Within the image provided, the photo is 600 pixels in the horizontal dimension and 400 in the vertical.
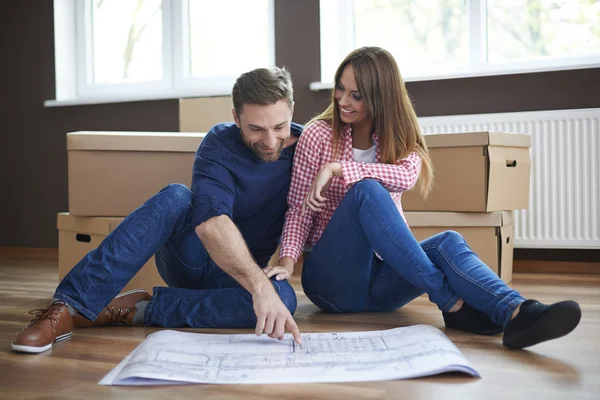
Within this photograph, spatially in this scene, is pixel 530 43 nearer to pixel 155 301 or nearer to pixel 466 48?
pixel 466 48

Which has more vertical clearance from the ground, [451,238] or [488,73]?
[488,73]

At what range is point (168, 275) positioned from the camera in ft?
5.54

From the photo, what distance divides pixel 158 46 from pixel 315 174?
238cm

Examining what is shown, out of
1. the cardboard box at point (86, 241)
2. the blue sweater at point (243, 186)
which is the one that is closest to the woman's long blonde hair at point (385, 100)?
the blue sweater at point (243, 186)

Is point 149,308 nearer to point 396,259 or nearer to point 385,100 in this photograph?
point 396,259

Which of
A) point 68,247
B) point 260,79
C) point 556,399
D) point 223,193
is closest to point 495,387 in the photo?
point 556,399

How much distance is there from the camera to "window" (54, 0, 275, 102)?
3.55m

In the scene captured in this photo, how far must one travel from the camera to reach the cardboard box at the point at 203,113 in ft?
9.68

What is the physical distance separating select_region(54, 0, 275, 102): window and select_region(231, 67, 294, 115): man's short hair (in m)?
1.92

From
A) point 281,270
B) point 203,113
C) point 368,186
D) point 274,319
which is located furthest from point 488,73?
point 274,319

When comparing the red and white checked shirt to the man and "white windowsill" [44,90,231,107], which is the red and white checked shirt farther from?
"white windowsill" [44,90,231,107]

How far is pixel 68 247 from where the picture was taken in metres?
2.32

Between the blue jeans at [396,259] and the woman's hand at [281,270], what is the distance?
0.24ft

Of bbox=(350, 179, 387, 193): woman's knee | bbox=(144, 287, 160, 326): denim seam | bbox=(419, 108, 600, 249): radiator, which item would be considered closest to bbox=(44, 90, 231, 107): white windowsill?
bbox=(419, 108, 600, 249): radiator
